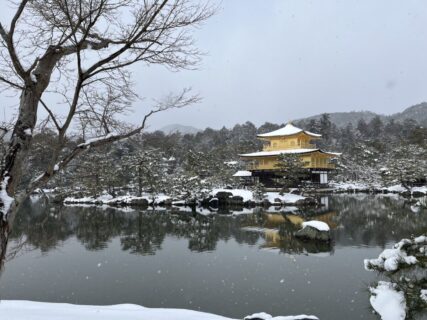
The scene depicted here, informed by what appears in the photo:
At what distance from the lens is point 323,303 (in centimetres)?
778

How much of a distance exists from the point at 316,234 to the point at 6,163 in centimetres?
1278

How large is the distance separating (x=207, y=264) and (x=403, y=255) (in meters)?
7.74

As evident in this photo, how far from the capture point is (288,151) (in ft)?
118

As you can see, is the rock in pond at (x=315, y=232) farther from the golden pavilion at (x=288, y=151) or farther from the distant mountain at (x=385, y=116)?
the distant mountain at (x=385, y=116)

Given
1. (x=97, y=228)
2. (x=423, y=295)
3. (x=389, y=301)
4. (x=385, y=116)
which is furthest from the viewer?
(x=385, y=116)

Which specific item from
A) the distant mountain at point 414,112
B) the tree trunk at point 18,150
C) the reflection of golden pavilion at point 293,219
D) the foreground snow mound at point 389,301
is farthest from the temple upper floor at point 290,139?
the distant mountain at point 414,112

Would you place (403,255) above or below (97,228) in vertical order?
above

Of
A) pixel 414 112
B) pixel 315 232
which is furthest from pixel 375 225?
pixel 414 112

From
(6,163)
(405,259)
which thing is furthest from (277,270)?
(6,163)

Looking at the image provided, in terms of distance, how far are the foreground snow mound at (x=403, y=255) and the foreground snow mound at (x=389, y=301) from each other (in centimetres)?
24

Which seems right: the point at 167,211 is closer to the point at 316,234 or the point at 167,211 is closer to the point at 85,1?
the point at 316,234

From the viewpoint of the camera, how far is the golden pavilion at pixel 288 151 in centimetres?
3484

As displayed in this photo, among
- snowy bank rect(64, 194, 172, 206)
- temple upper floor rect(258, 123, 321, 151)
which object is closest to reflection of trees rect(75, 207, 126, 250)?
snowy bank rect(64, 194, 172, 206)

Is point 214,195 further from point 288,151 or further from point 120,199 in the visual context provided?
point 288,151
